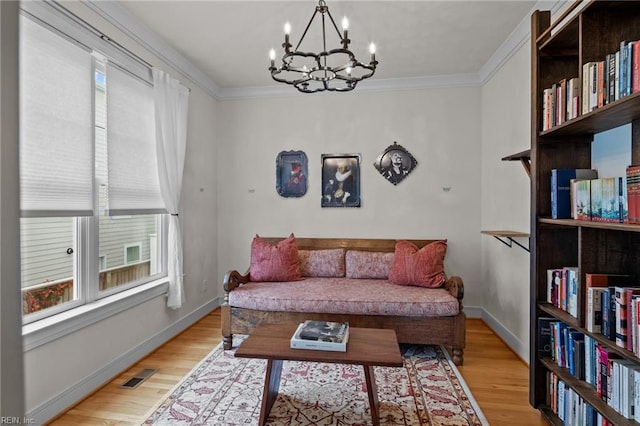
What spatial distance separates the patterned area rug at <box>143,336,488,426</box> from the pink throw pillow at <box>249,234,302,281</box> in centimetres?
91

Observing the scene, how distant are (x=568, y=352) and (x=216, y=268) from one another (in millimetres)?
3663

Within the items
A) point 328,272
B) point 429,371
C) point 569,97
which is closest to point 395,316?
point 429,371

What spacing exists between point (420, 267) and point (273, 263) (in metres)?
1.51

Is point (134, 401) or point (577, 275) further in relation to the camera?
point (134, 401)

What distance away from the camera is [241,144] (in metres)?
4.27

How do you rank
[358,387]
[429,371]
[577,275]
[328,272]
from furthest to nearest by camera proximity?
[328,272]
[429,371]
[358,387]
[577,275]

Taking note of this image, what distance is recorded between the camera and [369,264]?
3729mm

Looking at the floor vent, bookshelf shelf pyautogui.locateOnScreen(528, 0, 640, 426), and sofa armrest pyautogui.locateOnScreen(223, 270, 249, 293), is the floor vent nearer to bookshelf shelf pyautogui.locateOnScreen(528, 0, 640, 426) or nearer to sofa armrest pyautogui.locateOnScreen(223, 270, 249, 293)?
sofa armrest pyautogui.locateOnScreen(223, 270, 249, 293)

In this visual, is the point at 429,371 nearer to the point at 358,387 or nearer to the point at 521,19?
the point at 358,387

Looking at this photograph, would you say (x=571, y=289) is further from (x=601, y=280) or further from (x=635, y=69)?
(x=635, y=69)

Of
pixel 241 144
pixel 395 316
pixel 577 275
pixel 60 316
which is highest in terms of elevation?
pixel 241 144

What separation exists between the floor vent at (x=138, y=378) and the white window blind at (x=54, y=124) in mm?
1271

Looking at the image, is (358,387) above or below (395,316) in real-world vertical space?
below

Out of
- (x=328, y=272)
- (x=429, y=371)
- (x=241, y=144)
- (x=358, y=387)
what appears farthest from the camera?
(x=241, y=144)
